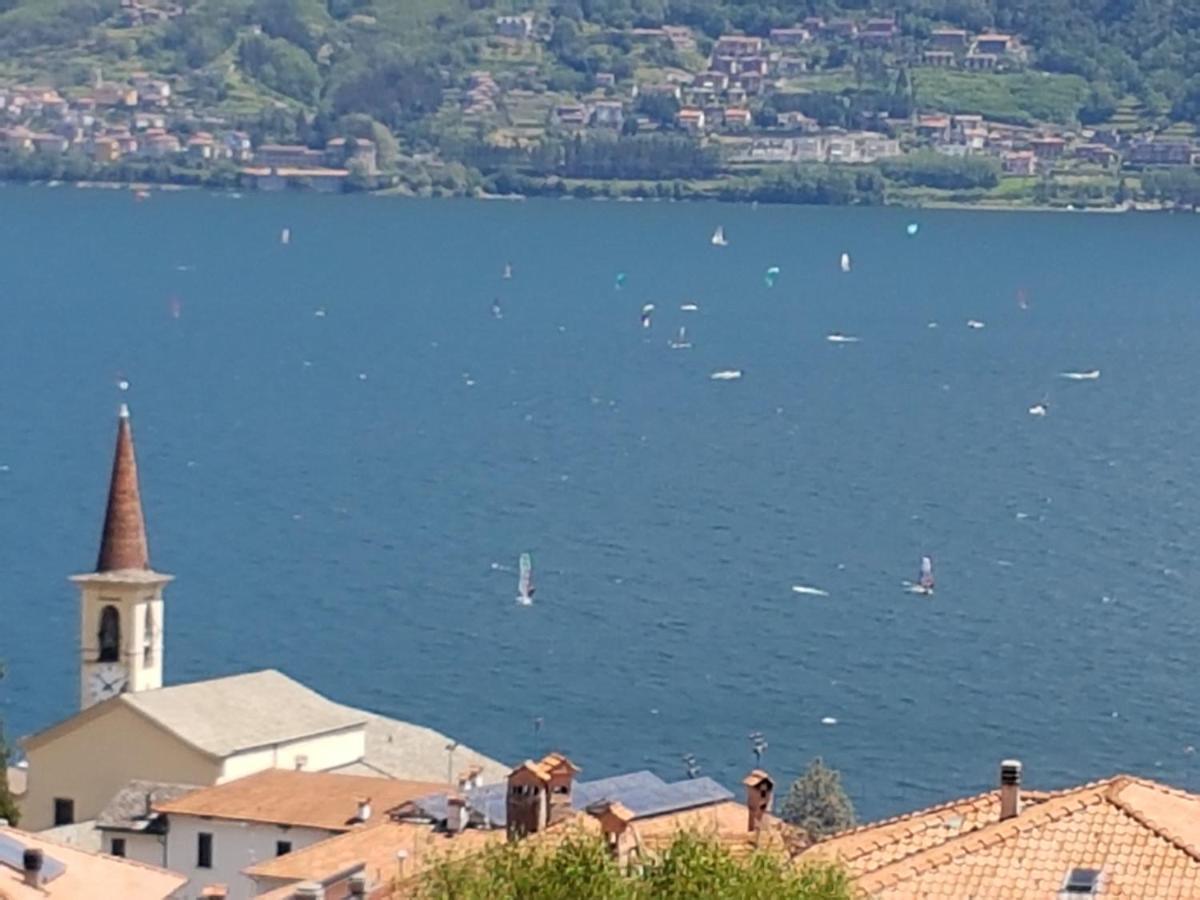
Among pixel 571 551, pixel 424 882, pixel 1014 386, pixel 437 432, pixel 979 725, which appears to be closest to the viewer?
pixel 424 882

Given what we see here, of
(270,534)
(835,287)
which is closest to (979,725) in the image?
(270,534)

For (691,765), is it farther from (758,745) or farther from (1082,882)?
(1082,882)

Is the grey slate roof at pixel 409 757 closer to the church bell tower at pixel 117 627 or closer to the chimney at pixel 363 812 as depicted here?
the church bell tower at pixel 117 627

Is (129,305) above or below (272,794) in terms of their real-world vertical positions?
below

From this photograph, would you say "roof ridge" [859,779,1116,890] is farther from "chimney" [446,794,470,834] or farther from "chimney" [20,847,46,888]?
"chimney" [446,794,470,834]

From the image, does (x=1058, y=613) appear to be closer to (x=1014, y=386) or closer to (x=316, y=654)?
(x=316, y=654)

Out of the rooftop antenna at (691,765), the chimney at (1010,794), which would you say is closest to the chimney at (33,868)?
the chimney at (1010,794)
